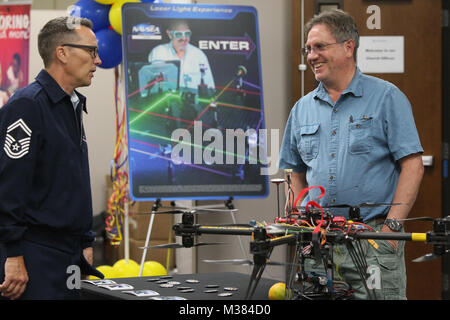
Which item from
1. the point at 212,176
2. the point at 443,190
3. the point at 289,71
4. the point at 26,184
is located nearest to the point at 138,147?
the point at 212,176

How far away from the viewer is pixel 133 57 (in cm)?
337

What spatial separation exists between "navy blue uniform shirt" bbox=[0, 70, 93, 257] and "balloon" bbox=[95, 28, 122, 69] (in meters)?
1.74

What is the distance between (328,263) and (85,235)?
93 centimetres

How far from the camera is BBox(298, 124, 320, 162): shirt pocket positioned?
7.50ft

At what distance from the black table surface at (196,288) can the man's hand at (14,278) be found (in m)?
0.18

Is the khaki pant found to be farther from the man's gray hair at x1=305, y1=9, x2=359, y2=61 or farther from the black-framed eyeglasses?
the black-framed eyeglasses

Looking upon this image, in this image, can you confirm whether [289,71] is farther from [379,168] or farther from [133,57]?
[379,168]

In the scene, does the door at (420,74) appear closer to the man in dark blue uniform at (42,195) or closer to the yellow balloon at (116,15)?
the yellow balloon at (116,15)

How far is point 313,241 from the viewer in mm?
1372

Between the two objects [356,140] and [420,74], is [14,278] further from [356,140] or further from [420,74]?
[420,74]

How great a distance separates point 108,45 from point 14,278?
216cm

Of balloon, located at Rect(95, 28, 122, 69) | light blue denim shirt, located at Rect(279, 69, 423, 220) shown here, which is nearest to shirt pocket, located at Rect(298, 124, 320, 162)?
light blue denim shirt, located at Rect(279, 69, 423, 220)

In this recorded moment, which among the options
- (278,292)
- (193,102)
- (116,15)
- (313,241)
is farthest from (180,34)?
(313,241)
